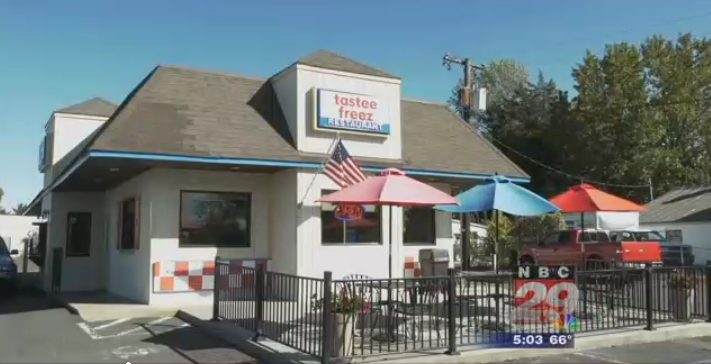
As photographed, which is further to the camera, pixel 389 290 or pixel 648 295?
pixel 648 295

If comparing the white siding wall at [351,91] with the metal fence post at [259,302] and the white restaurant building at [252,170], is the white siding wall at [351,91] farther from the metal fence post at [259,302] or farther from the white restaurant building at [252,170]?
the metal fence post at [259,302]

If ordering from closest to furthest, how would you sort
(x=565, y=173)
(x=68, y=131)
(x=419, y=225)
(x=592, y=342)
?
(x=592, y=342) → (x=419, y=225) → (x=68, y=131) → (x=565, y=173)

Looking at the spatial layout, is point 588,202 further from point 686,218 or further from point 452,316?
point 686,218

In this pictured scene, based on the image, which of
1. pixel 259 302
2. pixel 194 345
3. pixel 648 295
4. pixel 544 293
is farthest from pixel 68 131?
pixel 648 295

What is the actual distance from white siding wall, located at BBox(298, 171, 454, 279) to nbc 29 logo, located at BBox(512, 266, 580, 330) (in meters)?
5.14

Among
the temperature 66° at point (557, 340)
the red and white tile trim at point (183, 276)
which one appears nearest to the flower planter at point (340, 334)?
the temperature 66° at point (557, 340)

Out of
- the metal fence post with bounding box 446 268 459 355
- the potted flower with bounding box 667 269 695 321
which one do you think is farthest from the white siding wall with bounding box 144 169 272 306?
the potted flower with bounding box 667 269 695 321

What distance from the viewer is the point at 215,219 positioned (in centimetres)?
1332

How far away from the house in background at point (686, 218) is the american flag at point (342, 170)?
2455cm

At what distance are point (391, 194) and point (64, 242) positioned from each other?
1225cm

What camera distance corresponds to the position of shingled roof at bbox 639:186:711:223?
1244 inches

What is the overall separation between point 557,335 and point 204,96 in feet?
28.7

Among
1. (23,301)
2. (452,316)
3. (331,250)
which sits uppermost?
(331,250)

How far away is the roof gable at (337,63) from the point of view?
13.4 m
